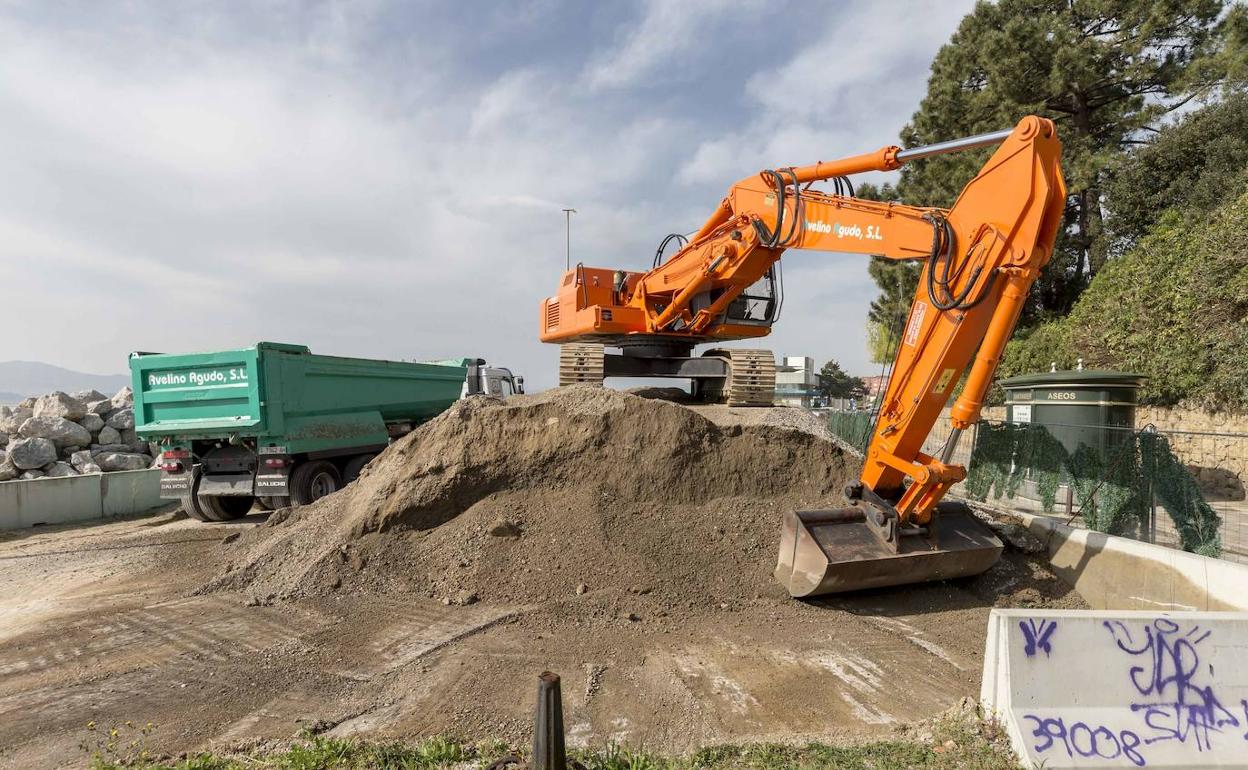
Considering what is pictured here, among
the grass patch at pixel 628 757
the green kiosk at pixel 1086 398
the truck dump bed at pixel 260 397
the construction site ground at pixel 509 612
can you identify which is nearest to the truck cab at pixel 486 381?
the truck dump bed at pixel 260 397

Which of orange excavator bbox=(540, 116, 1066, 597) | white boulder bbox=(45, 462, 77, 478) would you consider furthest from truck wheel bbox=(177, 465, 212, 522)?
orange excavator bbox=(540, 116, 1066, 597)

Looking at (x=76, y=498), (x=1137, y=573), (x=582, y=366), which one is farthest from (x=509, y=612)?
(x=76, y=498)

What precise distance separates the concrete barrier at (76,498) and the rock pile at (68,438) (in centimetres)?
151

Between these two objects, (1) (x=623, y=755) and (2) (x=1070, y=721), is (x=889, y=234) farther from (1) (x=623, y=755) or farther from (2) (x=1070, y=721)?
(1) (x=623, y=755)

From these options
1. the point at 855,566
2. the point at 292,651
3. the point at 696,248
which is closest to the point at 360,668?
the point at 292,651

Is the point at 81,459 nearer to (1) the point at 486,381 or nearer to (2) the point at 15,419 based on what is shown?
(2) the point at 15,419

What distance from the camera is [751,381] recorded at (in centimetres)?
848

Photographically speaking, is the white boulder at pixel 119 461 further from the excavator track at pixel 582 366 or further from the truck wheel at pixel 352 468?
the excavator track at pixel 582 366

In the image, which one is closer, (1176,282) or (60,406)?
(60,406)

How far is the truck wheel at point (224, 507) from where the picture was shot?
33.6ft

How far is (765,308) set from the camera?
30.5 feet

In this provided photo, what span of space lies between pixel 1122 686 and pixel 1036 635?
52cm

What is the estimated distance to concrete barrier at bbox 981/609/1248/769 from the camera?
3.35 metres

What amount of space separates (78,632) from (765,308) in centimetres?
781
